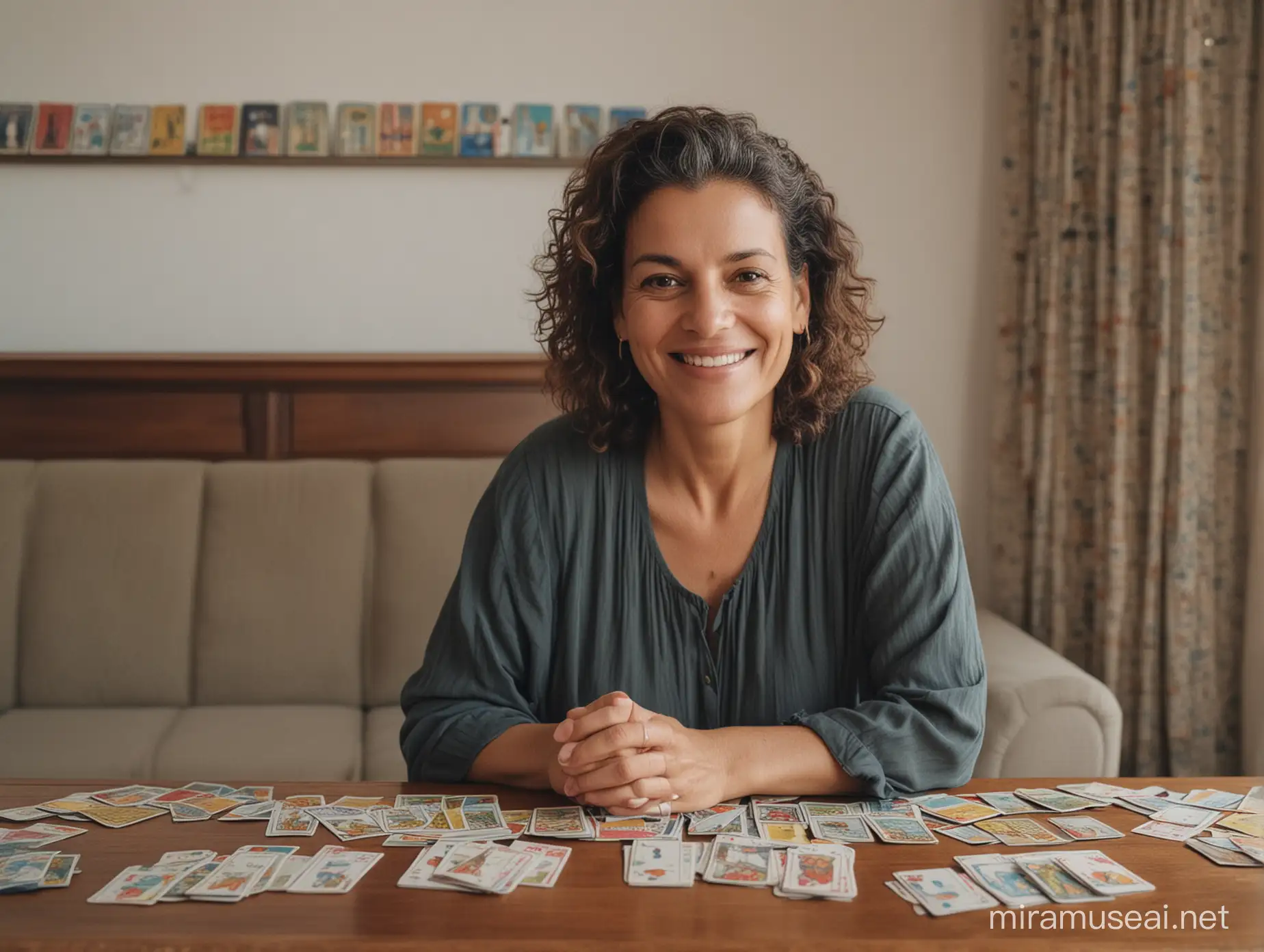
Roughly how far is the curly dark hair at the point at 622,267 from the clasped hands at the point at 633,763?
0.54 meters

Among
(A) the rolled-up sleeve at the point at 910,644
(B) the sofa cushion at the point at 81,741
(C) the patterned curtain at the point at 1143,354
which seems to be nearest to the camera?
(A) the rolled-up sleeve at the point at 910,644

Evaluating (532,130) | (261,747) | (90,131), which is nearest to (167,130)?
(90,131)

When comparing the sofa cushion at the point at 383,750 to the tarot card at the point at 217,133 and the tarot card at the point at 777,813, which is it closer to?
the tarot card at the point at 777,813

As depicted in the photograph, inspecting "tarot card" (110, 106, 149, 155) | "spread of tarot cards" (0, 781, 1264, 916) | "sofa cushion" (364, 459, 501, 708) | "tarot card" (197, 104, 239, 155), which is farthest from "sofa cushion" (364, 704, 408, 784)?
"tarot card" (110, 106, 149, 155)

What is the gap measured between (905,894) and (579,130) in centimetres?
324

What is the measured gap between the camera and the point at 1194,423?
3158 millimetres

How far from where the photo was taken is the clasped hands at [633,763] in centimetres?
122

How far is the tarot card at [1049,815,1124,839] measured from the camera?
1.14 meters

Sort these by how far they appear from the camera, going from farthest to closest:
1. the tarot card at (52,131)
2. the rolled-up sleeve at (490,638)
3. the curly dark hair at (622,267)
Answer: the tarot card at (52,131), the curly dark hair at (622,267), the rolled-up sleeve at (490,638)

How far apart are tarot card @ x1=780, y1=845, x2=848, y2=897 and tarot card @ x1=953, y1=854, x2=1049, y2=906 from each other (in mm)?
118

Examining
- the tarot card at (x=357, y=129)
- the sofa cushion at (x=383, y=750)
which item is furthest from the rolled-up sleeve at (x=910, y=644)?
the tarot card at (x=357, y=129)

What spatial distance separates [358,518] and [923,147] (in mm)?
2329

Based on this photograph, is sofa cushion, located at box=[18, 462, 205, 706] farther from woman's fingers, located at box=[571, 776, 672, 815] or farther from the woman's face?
woman's fingers, located at box=[571, 776, 672, 815]

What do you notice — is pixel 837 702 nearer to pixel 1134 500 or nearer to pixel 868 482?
pixel 868 482
